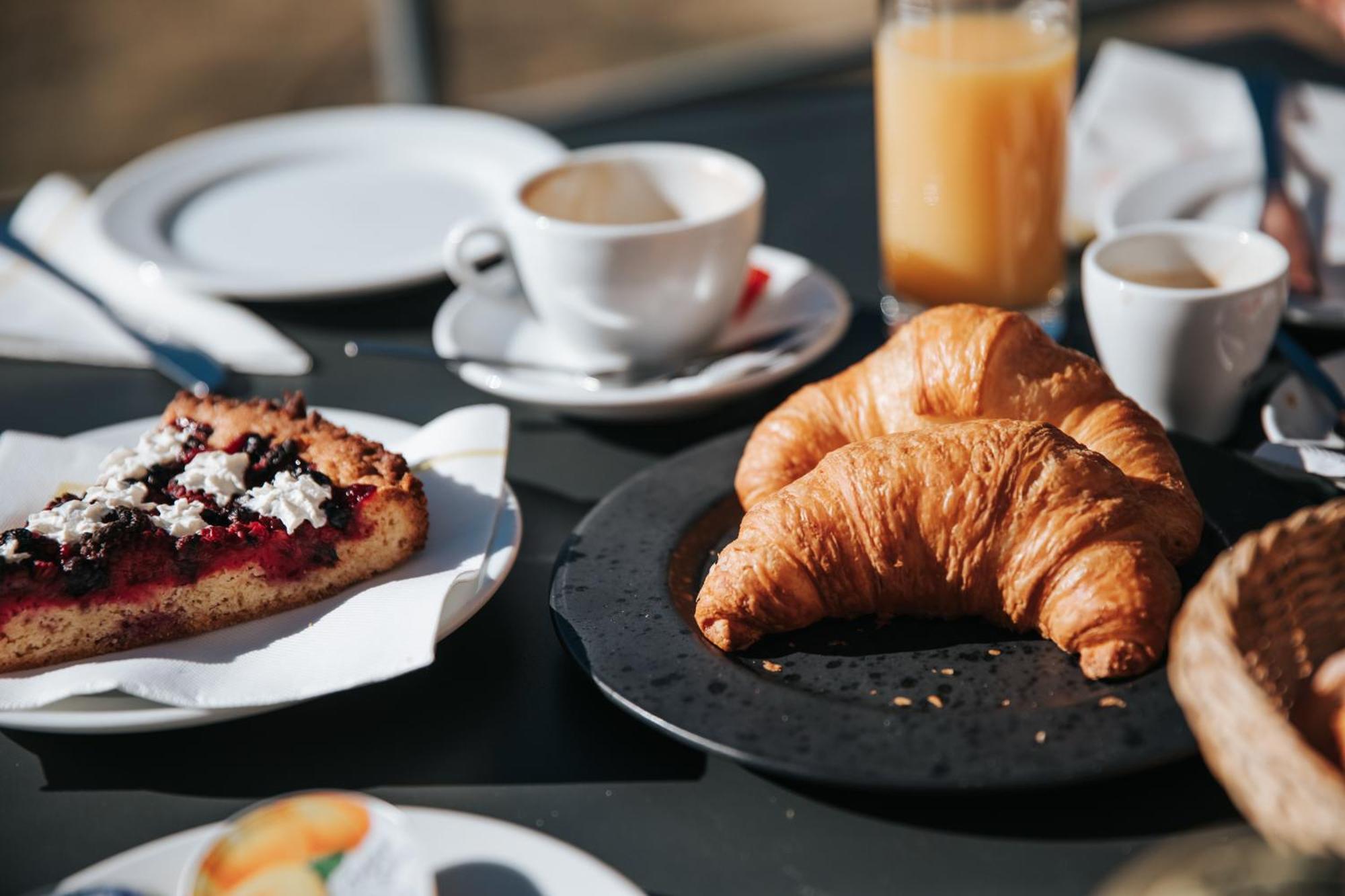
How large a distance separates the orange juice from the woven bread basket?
25.5 inches

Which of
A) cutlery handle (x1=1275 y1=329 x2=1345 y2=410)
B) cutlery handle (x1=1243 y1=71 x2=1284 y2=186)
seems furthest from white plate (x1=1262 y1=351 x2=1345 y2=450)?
cutlery handle (x1=1243 y1=71 x2=1284 y2=186)

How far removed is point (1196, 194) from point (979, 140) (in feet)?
1.04

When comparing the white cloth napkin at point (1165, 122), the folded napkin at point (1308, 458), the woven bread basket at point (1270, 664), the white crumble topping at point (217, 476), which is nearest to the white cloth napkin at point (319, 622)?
the white crumble topping at point (217, 476)

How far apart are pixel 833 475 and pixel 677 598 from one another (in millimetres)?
134

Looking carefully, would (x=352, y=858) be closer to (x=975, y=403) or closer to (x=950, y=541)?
(x=950, y=541)

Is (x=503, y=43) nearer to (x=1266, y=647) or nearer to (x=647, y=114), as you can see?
(x=647, y=114)

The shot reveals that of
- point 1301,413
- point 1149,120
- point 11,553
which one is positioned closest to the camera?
point 11,553

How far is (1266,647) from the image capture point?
0.71 meters

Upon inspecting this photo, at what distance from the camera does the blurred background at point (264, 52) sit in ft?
15.7

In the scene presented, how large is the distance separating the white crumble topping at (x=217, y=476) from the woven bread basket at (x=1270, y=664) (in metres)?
0.65

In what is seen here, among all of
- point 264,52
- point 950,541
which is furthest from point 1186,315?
point 264,52

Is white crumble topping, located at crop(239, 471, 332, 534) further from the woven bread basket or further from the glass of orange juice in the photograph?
the glass of orange juice

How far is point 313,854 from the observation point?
25.0 inches

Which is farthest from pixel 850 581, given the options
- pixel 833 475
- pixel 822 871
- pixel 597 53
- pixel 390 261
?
pixel 597 53
